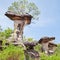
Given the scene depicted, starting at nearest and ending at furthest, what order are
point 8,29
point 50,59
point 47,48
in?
point 50,59 → point 47,48 → point 8,29

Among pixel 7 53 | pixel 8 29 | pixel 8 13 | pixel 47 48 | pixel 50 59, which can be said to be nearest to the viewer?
pixel 7 53

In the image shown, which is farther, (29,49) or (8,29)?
(8,29)

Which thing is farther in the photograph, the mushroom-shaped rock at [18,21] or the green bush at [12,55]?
the mushroom-shaped rock at [18,21]

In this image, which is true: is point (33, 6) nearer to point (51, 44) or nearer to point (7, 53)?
point (51, 44)

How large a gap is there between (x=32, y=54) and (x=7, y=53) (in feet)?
10.0

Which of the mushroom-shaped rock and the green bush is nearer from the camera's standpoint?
the green bush

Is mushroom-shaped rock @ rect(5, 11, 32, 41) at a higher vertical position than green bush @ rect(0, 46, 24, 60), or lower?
higher

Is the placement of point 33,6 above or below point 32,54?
above

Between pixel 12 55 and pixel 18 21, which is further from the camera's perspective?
pixel 18 21

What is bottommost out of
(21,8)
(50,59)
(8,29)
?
(50,59)

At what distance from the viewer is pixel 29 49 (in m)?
13.6

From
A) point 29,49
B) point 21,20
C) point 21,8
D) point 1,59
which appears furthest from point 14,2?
point 1,59

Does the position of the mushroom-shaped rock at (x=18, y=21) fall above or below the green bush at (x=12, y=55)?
above

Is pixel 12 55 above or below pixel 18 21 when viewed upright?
below
